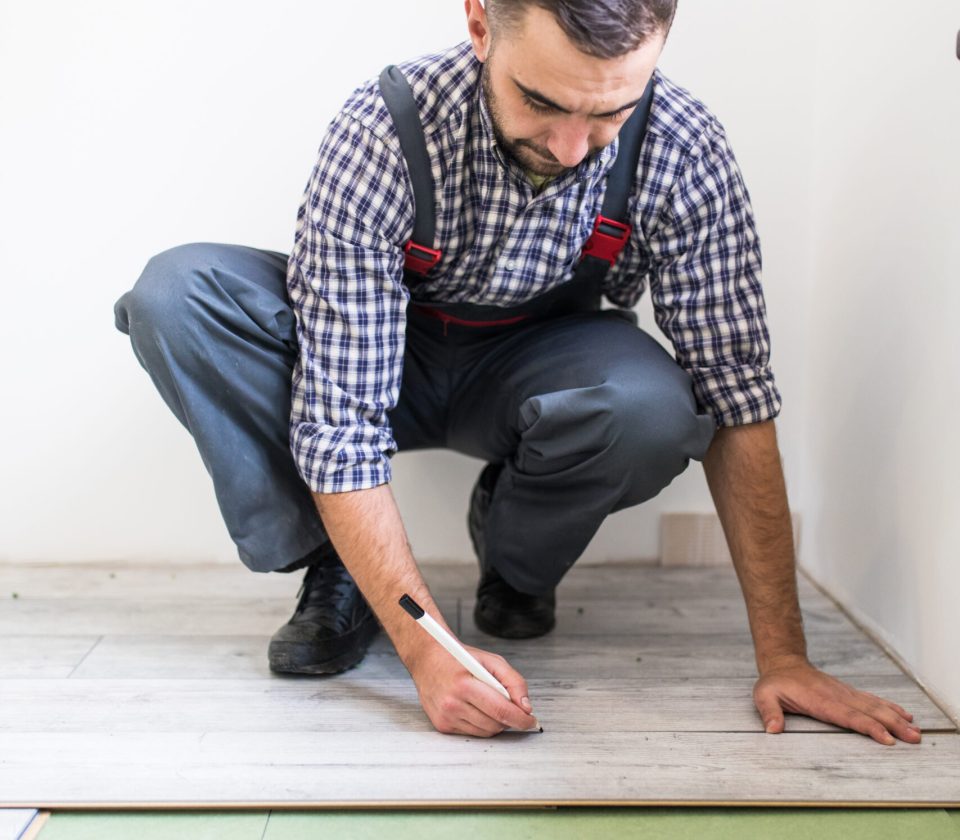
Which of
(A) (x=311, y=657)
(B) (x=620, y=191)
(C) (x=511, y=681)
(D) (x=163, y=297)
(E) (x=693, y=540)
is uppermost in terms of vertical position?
(B) (x=620, y=191)

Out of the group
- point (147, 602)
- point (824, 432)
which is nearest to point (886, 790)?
point (824, 432)

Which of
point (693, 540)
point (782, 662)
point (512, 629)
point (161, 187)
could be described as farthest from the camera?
point (693, 540)

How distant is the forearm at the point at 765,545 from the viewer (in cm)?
121

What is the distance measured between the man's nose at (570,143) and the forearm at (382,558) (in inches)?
15.8

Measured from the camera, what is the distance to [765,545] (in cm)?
121

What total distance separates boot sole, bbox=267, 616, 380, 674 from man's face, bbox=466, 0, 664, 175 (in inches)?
24.8

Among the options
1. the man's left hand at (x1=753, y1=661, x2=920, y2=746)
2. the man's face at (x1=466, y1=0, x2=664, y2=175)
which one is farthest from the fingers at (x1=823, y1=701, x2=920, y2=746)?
the man's face at (x1=466, y1=0, x2=664, y2=175)

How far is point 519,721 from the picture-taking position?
3.56ft

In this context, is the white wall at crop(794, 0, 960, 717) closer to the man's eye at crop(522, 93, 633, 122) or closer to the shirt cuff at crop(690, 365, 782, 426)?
the shirt cuff at crop(690, 365, 782, 426)

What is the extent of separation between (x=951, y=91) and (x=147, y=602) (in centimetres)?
127

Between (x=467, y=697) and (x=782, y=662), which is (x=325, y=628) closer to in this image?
(x=467, y=697)

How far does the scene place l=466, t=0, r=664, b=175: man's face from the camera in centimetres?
100

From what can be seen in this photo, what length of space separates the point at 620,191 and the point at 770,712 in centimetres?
60

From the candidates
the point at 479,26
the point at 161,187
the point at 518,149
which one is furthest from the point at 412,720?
the point at 161,187
